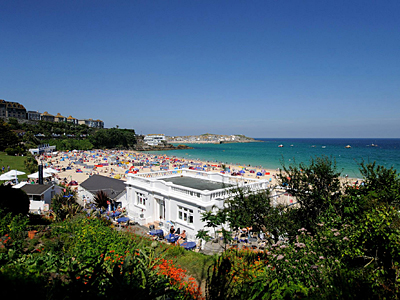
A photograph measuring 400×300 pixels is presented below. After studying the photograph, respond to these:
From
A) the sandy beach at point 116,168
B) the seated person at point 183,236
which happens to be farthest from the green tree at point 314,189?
the sandy beach at point 116,168

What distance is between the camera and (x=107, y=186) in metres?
19.6

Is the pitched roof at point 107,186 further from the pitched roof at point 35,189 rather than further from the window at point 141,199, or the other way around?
the pitched roof at point 35,189

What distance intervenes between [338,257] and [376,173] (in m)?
3.92

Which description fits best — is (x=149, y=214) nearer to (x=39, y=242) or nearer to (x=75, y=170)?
(x=39, y=242)

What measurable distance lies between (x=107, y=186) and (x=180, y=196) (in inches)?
360

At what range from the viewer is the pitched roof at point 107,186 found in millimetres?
18391

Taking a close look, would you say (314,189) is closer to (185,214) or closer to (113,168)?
(185,214)

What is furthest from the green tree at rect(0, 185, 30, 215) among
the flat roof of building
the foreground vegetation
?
the flat roof of building

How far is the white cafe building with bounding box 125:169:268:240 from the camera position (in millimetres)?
12633

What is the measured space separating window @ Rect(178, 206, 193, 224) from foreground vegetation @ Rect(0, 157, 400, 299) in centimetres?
394

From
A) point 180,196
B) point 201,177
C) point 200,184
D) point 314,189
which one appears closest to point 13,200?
point 180,196

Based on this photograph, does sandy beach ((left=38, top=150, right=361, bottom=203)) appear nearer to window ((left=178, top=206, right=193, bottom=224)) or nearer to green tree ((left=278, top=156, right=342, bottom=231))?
window ((left=178, top=206, right=193, bottom=224))

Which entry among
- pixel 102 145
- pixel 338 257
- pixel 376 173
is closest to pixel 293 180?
pixel 376 173

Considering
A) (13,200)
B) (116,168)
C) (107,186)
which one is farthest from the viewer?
(116,168)
